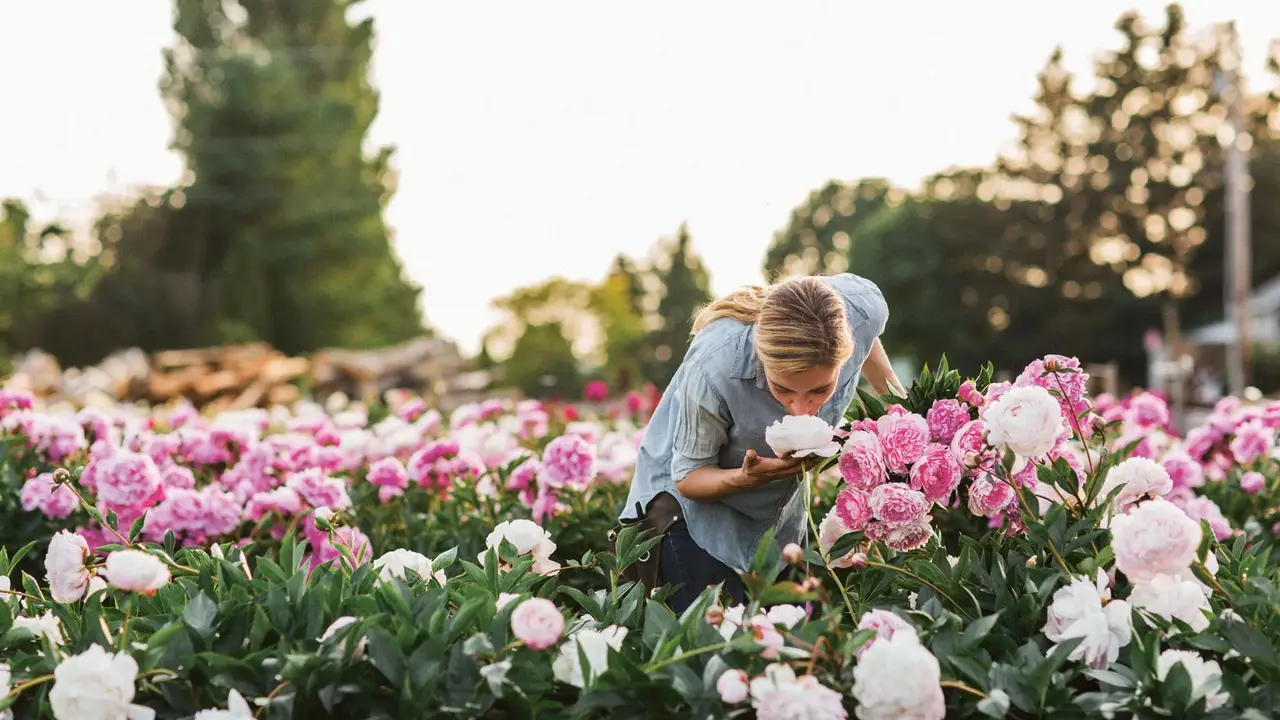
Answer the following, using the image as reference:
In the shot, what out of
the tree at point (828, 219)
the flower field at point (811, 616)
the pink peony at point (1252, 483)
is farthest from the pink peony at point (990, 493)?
the tree at point (828, 219)

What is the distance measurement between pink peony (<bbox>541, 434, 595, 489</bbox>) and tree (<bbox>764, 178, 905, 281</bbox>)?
42.1 metres

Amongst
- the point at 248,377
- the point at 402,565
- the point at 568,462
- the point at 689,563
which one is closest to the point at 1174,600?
the point at 689,563

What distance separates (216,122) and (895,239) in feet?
68.9

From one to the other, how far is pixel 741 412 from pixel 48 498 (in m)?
2.51

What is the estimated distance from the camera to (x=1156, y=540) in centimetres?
194

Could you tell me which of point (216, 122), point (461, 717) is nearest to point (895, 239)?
point (216, 122)

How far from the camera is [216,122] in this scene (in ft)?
93.2

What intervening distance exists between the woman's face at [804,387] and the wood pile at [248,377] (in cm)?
1104

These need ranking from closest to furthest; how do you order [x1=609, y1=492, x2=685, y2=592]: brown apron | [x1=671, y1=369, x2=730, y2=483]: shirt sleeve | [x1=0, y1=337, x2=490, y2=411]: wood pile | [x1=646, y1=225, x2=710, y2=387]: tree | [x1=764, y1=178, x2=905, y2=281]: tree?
1. [x1=671, y1=369, x2=730, y2=483]: shirt sleeve
2. [x1=609, y1=492, x2=685, y2=592]: brown apron
3. [x1=0, y1=337, x2=490, y2=411]: wood pile
4. [x1=646, y1=225, x2=710, y2=387]: tree
5. [x1=764, y1=178, x2=905, y2=281]: tree

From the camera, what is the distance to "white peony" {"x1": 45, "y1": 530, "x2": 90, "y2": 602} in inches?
90.5

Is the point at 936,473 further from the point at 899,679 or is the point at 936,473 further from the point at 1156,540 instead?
the point at 899,679

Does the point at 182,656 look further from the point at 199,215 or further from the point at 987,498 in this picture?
the point at 199,215

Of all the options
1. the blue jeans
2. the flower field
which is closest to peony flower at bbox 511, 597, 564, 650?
the flower field

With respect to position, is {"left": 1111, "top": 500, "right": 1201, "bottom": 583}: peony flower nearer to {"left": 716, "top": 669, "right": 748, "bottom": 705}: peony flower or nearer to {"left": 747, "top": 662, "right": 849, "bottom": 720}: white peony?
{"left": 747, "top": 662, "right": 849, "bottom": 720}: white peony
